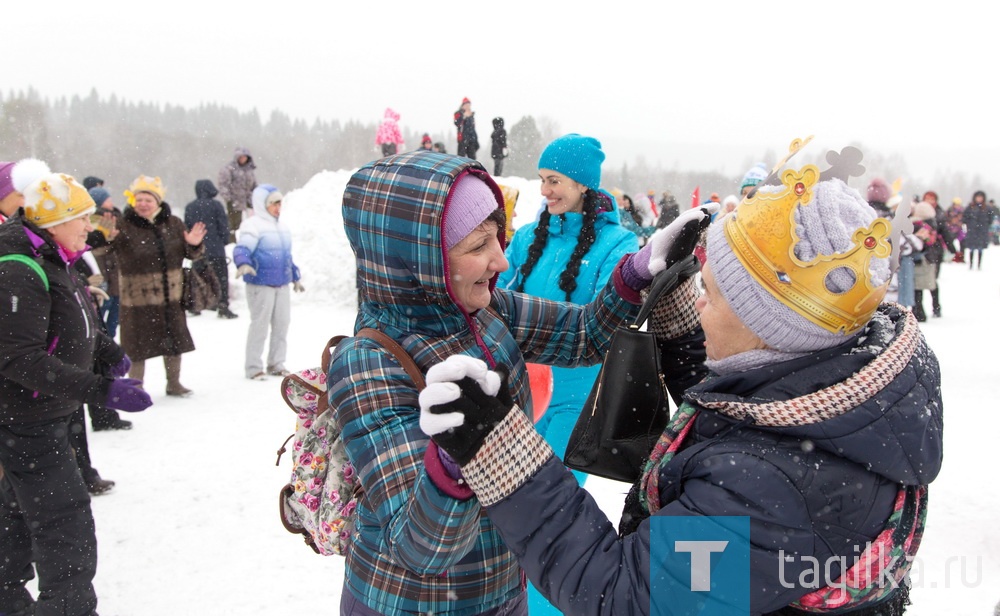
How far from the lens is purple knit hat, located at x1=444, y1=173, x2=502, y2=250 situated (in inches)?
63.6

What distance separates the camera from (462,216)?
5.31 feet

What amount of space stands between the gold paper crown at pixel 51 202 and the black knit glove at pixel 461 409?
9.81ft

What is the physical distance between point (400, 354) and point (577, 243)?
7.68ft

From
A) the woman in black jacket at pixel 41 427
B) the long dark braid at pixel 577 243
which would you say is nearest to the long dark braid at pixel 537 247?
the long dark braid at pixel 577 243

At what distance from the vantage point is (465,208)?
162 cm

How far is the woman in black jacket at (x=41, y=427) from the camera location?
2.81m

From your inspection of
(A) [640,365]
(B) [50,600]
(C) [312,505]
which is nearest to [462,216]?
(A) [640,365]

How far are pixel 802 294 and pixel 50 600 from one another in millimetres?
3357

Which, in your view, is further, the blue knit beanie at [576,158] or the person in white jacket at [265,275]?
the person in white jacket at [265,275]

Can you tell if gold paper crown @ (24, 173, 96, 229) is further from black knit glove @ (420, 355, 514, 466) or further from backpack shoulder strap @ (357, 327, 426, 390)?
black knit glove @ (420, 355, 514, 466)

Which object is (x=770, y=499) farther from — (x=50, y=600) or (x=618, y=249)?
(x=50, y=600)

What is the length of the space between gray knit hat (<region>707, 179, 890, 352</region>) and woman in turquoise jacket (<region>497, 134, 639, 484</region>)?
2.23 m

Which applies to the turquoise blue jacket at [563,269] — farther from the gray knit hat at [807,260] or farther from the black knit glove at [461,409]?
the black knit glove at [461,409]
